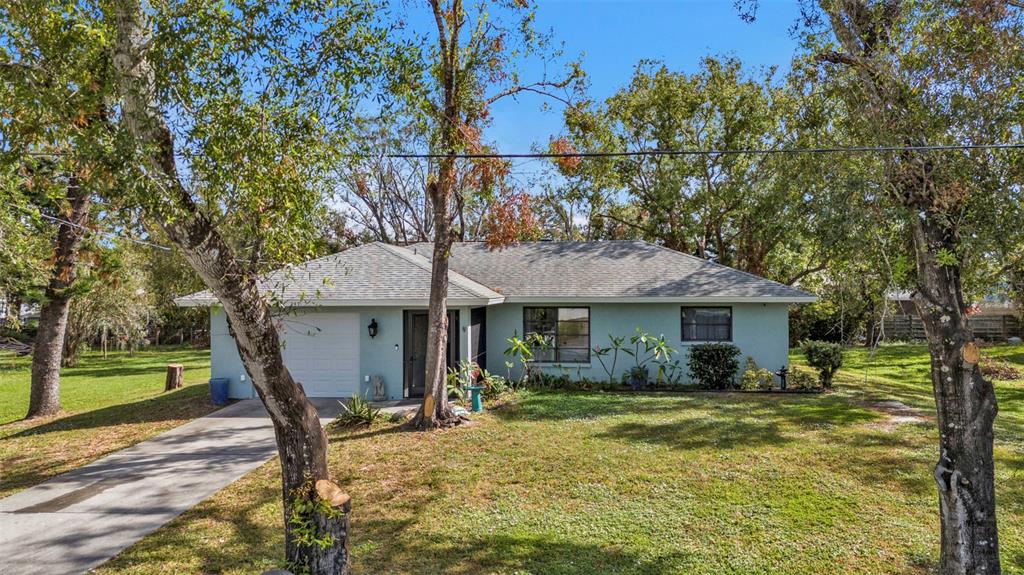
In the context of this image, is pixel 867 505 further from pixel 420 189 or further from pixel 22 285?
pixel 420 189

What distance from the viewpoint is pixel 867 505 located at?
22.1 ft

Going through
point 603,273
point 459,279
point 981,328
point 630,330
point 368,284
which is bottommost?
point 981,328

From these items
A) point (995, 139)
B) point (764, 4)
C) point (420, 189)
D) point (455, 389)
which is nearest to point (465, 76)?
point (764, 4)

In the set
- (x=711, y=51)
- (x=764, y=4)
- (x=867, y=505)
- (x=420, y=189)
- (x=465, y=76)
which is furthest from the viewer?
(x=420, y=189)

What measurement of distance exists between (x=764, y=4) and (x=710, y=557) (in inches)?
222

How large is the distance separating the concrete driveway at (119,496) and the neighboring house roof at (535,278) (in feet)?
11.1

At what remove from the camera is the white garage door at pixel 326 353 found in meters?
13.4

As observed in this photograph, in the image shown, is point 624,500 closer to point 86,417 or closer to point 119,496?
point 119,496

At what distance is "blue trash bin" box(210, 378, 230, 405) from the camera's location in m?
13.2

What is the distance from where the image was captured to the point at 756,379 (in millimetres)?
14500

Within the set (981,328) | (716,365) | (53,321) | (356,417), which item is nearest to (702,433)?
(716,365)

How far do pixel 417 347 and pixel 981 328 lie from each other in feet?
104

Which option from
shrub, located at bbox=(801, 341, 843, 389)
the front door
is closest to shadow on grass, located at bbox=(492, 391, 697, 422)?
the front door

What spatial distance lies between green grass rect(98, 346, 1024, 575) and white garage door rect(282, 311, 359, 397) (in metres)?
3.16
